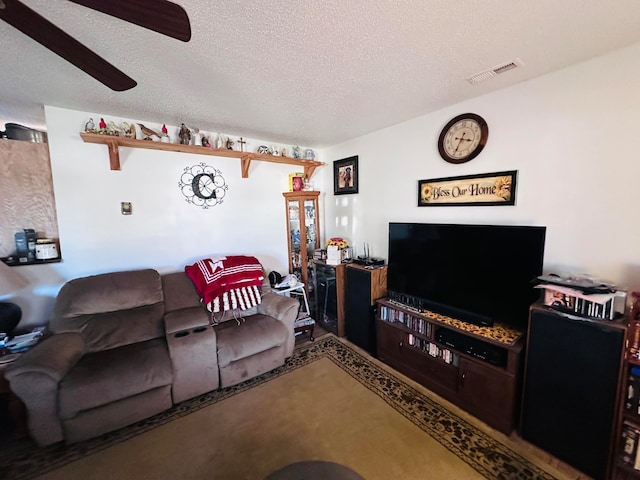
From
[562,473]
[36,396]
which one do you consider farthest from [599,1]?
[36,396]

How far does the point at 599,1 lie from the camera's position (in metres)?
1.15

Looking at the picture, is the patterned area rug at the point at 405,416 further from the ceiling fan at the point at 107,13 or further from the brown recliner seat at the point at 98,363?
the ceiling fan at the point at 107,13

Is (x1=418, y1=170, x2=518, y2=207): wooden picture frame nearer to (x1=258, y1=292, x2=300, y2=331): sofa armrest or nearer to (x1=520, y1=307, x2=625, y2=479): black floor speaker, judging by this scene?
(x1=520, y1=307, x2=625, y2=479): black floor speaker

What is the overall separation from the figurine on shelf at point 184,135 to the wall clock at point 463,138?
2.39 meters

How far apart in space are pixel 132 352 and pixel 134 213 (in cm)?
133

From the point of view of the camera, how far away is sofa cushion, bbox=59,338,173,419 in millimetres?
1610

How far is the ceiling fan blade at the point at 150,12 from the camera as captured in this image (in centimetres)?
84

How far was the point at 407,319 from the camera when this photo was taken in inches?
92.7

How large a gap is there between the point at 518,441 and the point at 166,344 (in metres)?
2.55

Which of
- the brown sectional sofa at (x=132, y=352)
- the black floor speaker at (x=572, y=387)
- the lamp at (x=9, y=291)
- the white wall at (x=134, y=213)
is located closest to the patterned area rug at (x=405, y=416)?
the brown sectional sofa at (x=132, y=352)

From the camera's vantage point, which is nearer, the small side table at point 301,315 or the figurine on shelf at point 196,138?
the figurine on shelf at point 196,138

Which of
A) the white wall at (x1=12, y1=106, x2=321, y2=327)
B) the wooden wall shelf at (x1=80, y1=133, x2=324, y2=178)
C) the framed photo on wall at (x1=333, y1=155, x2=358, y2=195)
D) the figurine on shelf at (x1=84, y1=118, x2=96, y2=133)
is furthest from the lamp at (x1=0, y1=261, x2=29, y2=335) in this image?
the framed photo on wall at (x1=333, y1=155, x2=358, y2=195)

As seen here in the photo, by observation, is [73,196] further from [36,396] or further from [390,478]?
[390,478]

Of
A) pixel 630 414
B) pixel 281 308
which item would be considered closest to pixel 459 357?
pixel 630 414
